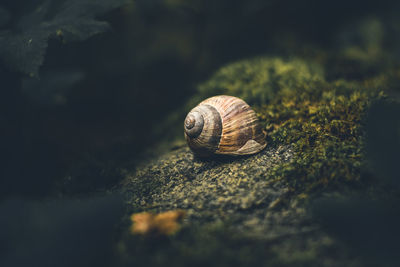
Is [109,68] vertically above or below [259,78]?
above

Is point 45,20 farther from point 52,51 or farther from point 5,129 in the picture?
point 5,129

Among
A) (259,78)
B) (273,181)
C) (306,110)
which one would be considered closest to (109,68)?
(259,78)

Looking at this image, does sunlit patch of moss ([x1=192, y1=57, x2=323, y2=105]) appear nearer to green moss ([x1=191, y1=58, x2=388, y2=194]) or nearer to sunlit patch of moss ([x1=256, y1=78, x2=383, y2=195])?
green moss ([x1=191, y1=58, x2=388, y2=194])

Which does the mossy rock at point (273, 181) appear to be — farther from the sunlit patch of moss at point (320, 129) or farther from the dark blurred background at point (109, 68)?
the dark blurred background at point (109, 68)

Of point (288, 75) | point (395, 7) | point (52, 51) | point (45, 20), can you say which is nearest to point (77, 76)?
point (52, 51)

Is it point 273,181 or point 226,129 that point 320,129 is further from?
point 226,129

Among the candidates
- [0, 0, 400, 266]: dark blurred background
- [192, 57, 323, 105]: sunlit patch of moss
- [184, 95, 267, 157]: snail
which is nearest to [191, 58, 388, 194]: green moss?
[192, 57, 323, 105]: sunlit patch of moss
